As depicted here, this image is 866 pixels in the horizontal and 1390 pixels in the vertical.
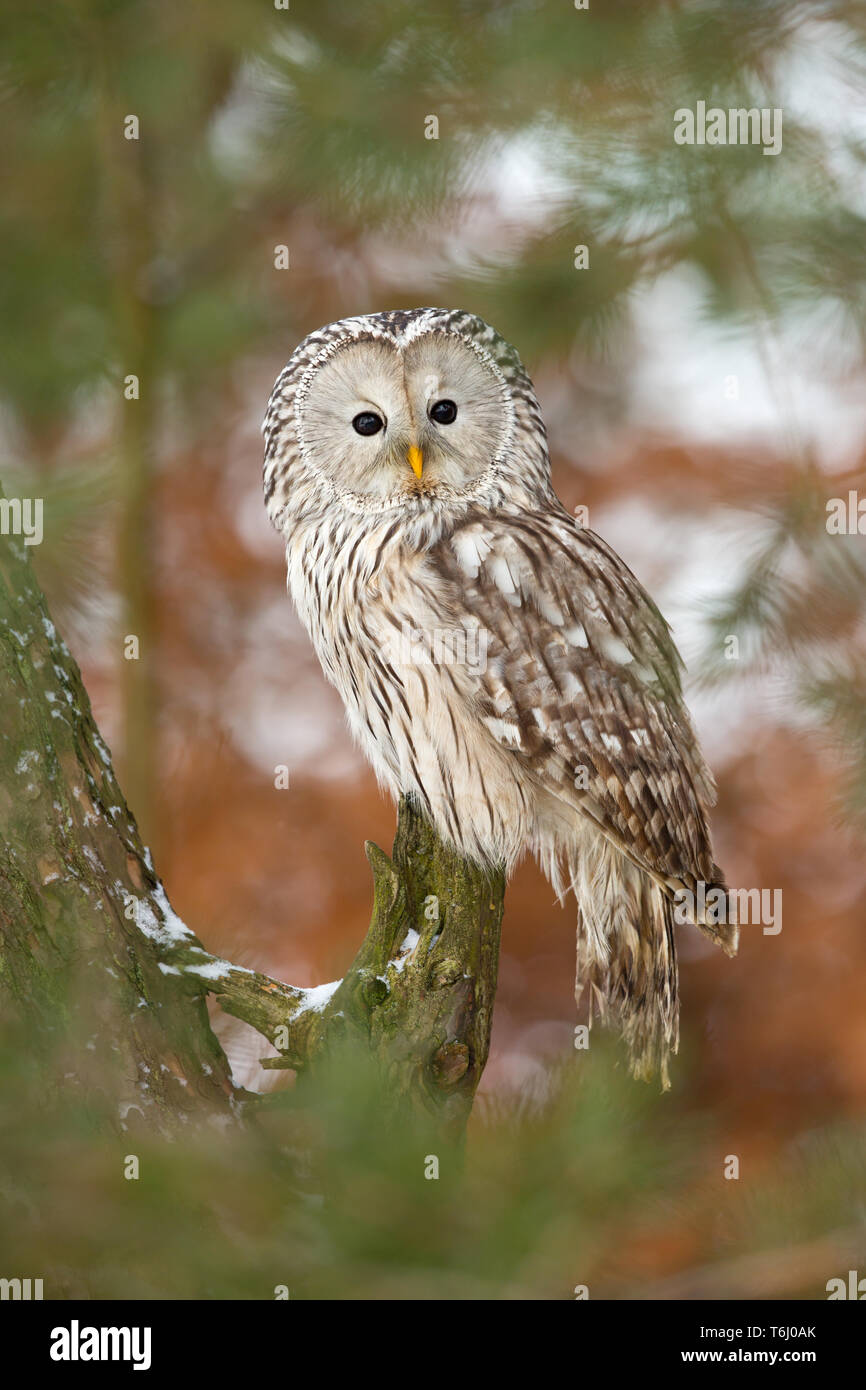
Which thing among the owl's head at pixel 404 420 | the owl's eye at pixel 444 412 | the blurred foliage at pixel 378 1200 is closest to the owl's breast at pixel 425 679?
the owl's head at pixel 404 420

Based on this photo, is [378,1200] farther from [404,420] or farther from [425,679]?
[404,420]

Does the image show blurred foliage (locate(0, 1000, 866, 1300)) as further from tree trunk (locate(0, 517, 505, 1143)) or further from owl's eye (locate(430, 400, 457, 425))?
owl's eye (locate(430, 400, 457, 425))

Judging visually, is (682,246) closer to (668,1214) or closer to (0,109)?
(0,109)

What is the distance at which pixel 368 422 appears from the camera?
2.69 meters

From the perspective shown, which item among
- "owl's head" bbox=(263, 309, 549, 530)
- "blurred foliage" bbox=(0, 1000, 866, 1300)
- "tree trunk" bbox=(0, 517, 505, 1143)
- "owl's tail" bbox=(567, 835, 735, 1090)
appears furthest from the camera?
"owl's tail" bbox=(567, 835, 735, 1090)

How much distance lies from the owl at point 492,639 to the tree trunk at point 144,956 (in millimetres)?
284

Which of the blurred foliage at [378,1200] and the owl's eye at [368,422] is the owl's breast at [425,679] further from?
the blurred foliage at [378,1200]

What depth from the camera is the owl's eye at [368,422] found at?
2.68 m

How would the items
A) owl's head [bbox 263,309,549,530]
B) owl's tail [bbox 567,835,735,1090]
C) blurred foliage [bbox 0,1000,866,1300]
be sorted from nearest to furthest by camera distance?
blurred foliage [bbox 0,1000,866,1300], owl's head [bbox 263,309,549,530], owl's tail [bbox 567,835,735,1090]

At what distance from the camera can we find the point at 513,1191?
0.97 metres

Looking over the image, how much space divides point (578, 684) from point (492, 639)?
23 cm

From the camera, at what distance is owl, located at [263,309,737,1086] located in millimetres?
2637

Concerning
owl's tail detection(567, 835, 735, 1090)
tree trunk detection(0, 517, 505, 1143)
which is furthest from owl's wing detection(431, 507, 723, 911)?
tree trunk detection(0, 517, 505, 1143)
